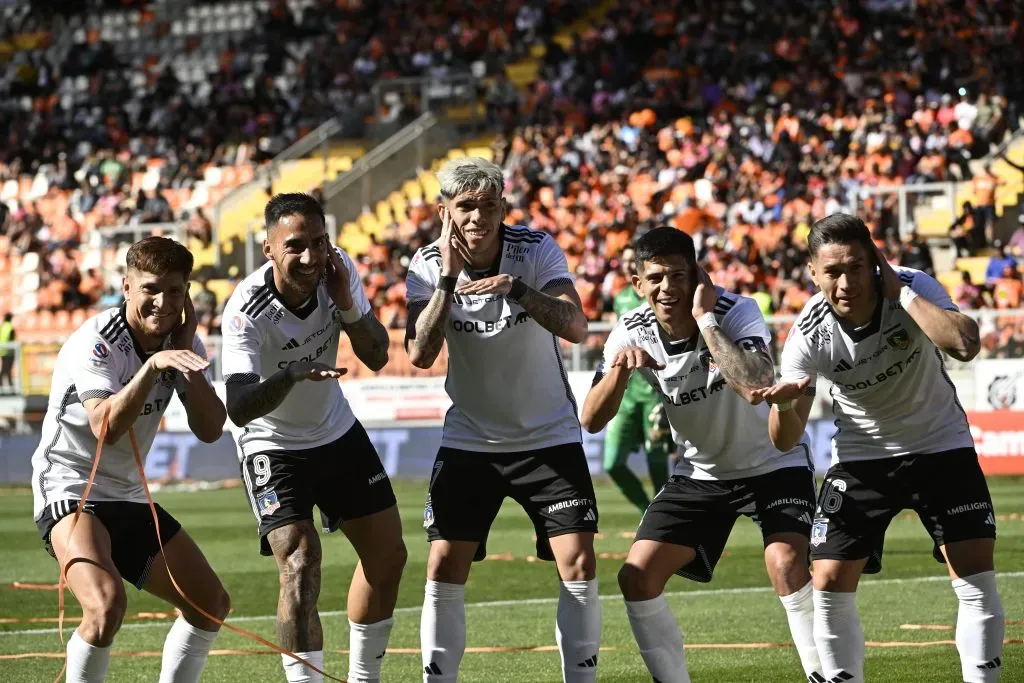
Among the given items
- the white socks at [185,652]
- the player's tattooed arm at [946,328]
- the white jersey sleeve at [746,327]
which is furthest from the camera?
the white jersey sleeve at [746,327]

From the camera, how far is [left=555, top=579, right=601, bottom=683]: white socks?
703cm

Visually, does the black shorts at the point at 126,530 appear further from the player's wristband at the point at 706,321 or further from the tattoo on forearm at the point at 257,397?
the player's wristband at the point at 706,321

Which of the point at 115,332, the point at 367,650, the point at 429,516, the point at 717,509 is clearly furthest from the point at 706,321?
the point at 115,332

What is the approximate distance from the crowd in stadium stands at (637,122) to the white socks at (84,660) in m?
15.8

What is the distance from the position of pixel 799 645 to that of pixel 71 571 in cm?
312

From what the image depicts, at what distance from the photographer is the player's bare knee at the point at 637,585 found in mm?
6977

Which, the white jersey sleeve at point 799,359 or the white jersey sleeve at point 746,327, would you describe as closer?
the white jersey sleeve at point 799,359

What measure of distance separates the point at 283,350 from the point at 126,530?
1147 mm

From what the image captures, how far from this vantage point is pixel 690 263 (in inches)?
278

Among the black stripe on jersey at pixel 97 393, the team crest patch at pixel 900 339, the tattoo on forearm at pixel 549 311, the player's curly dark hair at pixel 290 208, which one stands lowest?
the black stripe on jersey at pixel 97 393

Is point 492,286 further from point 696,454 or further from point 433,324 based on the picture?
point 696,454

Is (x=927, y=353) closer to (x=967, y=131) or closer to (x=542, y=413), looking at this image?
(x=542, y=413)

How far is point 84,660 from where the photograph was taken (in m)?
6.56

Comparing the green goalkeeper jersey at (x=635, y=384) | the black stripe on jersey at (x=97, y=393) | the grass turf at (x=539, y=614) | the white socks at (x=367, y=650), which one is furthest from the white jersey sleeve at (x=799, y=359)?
the green goalkeeper jersey at (x=635, y=384)
